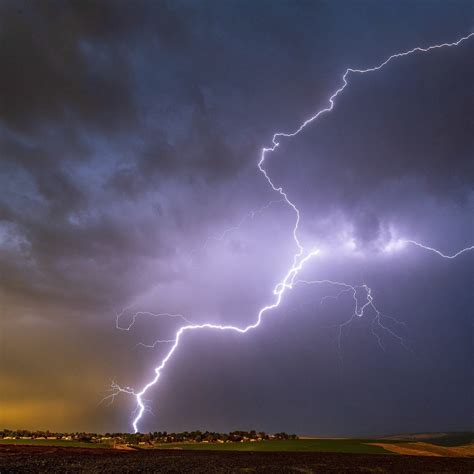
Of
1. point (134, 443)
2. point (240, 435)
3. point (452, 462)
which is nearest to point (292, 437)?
point (240, 435)

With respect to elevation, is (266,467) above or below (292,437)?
below

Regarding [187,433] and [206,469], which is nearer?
[206,469]

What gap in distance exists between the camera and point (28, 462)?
76.0 feet

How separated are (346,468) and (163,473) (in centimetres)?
958

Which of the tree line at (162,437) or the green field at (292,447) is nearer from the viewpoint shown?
the green field at (292,447)

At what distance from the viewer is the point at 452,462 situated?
25.7 meters

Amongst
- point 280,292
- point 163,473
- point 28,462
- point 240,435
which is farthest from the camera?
point 240,435

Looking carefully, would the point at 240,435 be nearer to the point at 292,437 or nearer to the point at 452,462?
the point at 292,437

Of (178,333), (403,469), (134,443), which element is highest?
(178,333)

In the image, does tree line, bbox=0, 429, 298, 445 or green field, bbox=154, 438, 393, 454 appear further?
tree line, bbox=0, 429, 298, 445

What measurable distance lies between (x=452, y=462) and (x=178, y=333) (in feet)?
80.2

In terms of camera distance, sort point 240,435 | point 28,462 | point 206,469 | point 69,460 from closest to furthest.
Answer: point 206,469, point 28,462, point 69,460, point 240,435

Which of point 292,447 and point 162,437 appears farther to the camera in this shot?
point 162,437

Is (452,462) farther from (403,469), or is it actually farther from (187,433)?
(187,433)
